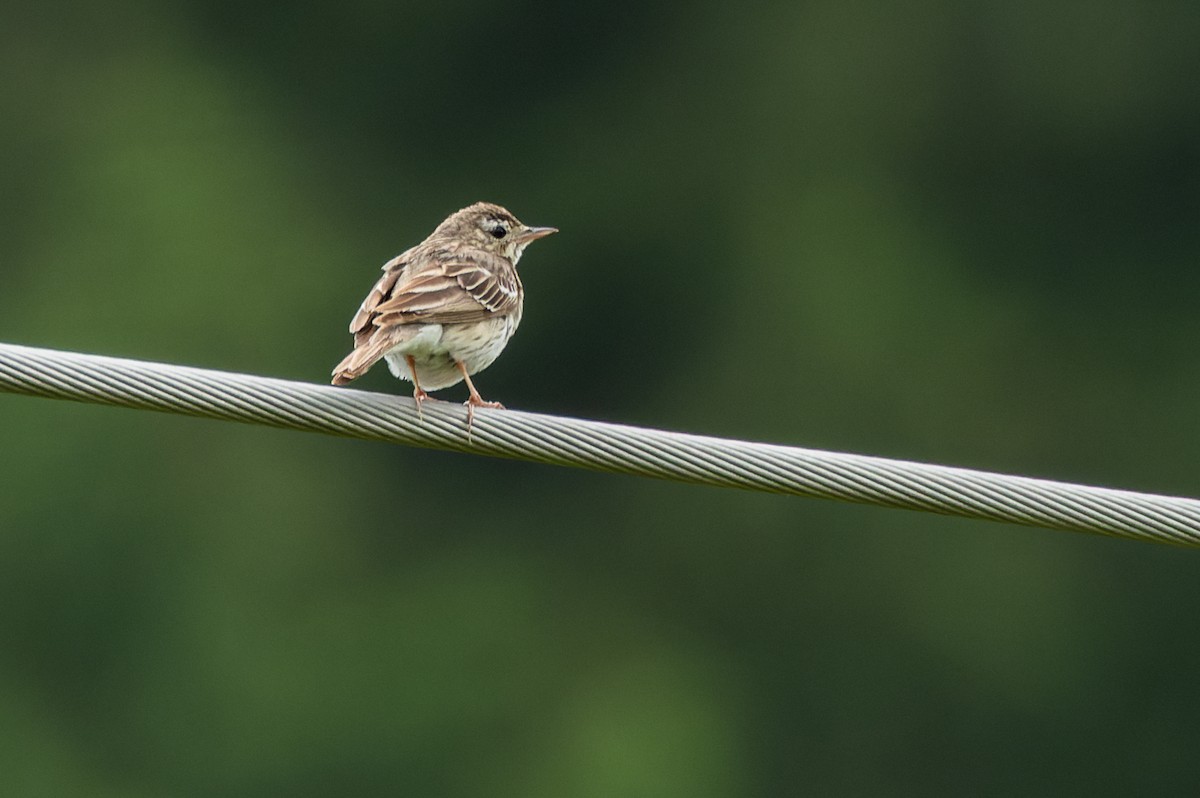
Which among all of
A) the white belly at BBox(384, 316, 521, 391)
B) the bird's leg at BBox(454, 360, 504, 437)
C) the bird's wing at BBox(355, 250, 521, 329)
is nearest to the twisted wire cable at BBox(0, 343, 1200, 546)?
the bird's leg at BBox(454, 360, 504, 437)

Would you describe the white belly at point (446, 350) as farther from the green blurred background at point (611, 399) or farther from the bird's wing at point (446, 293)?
the green blurred background at point (611, 399)

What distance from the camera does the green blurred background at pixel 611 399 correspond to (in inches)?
1148

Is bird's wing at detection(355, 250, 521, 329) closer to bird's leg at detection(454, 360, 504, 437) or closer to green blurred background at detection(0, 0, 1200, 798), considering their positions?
bird's leg at detection(454, 360, 504, 437)

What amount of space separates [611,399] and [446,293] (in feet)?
75.5

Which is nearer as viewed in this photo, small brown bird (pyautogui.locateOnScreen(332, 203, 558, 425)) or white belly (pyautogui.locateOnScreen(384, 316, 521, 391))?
small brown bird (pyautogui.locateOnScreen(332, 203, 558, 425))

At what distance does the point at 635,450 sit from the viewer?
729 cm

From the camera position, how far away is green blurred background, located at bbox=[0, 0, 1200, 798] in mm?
29172

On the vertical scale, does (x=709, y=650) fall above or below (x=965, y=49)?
below

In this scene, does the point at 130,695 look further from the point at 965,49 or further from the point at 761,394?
the point at 965,49

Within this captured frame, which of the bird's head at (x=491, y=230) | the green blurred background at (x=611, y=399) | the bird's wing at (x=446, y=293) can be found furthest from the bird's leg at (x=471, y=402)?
the green blurred background at (x=611, y=399)

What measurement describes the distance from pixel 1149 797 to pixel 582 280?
11589 millimetres

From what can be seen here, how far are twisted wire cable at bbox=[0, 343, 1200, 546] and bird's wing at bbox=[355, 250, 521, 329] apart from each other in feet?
7.12

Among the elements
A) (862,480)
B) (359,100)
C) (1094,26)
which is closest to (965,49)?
(1094,26)

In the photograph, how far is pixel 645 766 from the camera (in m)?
28.6
